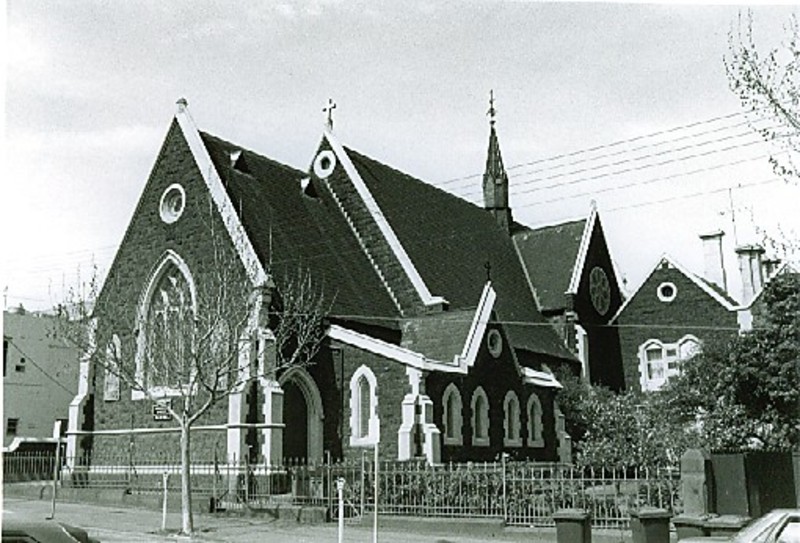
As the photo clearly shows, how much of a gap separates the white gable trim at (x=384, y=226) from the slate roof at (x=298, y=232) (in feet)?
4.08

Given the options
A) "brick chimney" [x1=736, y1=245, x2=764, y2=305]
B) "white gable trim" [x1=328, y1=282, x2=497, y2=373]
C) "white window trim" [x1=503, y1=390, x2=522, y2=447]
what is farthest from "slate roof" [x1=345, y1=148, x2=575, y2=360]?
"brick chimney" [x1=736, y1=245, x2=764, y2=305]

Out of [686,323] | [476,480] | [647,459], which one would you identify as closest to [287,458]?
[476,480]

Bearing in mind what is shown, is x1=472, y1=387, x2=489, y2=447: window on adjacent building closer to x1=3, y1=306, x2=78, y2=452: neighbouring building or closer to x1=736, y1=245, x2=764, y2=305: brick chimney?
x1=736, y1=245, x2=764, y2=305: brick chimney

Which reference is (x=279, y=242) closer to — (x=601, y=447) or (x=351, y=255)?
(x=351, y=255)

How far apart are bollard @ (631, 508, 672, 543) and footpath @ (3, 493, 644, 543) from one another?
165 centimetres

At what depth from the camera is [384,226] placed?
111ft

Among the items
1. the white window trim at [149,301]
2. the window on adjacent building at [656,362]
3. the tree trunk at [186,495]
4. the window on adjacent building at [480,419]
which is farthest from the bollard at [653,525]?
the window on adjacent building at [656,362]

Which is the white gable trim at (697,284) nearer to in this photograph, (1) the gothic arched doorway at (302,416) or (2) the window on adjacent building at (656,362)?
(2) the window on adjacent building at (656,362)

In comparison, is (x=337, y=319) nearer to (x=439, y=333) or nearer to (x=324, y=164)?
(x=439, y=333)

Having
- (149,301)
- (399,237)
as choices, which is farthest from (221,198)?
(399,237)

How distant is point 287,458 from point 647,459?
10.7m

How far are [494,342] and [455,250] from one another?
7840 millimetres

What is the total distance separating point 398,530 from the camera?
20547 mm

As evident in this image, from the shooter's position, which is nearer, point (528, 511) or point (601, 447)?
point (528, 511)
